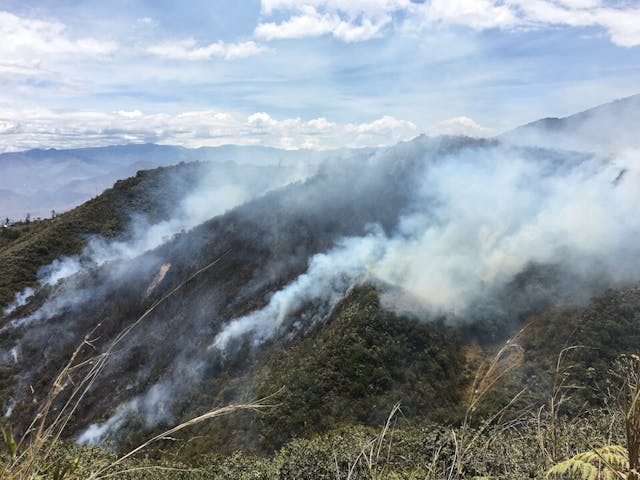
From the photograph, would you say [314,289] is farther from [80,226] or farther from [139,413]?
[80,226]

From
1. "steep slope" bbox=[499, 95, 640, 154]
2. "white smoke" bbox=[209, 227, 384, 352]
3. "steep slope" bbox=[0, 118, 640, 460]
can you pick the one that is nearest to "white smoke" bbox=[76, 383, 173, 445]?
"steep slope" bbox=[0, 118, 640, 460]

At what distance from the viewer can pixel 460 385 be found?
→ 4353 cm

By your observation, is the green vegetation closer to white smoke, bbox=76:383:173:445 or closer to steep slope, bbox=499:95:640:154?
white smoke, bbox=76:383:173:445

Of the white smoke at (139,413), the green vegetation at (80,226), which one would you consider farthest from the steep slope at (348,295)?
the green vegetation at (80,226)

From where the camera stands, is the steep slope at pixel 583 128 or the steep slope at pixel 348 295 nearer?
the steep slope at pixel 348 295

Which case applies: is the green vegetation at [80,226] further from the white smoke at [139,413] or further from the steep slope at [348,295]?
the white smoke at [139,413]

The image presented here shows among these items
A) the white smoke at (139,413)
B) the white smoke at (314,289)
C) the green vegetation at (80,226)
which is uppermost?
the green vegetation at (80,226)

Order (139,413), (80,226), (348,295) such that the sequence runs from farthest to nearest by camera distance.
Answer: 1. (80,226)
2. (348,295)
3. (139,413)

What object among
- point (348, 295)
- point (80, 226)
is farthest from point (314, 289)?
point (80, 226)

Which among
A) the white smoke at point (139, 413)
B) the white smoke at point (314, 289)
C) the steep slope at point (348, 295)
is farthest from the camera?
the white smoke at point (314, 289)

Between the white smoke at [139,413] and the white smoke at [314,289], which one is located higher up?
the white smoke at [314,289]

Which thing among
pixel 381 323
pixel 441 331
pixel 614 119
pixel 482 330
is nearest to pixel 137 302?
pixel 381 323

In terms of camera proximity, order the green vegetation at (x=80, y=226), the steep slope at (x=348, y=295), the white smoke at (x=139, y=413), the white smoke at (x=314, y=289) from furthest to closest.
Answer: the green vegetation at (x=80, y=226), the white smoke at (x=314, y=289), the white smoke at (x=139, y=413), the steep slope at (x=348, y=295)

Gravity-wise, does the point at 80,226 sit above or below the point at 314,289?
above
